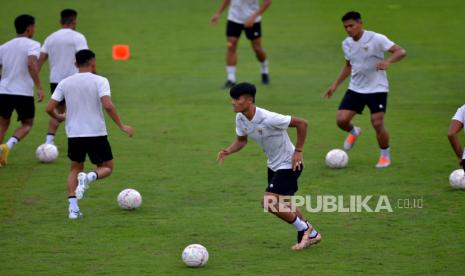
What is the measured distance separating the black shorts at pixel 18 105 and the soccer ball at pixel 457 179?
A: 7.32 metres

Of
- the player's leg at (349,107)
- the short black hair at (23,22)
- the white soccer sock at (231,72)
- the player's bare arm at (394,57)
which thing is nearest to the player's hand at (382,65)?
the player's bare arm at (394,57)

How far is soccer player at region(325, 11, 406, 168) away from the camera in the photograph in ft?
51.3

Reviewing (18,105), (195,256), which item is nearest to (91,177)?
(195,256)

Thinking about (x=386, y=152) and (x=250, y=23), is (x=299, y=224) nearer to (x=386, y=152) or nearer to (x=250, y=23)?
(x=386, y=152)

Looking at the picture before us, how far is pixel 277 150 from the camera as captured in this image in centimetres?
1169

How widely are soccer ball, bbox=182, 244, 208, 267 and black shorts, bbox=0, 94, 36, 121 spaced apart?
661cm

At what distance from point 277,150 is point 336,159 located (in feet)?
14.6

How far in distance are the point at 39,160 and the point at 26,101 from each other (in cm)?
108

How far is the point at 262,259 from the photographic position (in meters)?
11.4

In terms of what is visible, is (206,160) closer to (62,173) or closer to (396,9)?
(62,173)

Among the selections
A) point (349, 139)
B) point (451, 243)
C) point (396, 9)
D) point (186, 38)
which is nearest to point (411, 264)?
point (451, 243)

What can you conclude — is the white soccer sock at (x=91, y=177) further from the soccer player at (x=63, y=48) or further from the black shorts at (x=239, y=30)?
the black shorts at (x=239, y=30)

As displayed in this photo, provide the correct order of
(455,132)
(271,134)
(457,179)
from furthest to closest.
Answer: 1. (457,179)
2. (455,132)
3. (271,134)

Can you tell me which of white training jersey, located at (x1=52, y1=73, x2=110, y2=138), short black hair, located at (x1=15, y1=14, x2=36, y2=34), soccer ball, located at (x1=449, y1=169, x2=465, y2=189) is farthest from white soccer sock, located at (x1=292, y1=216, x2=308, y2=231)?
short black hair, located at (x1=15, y1=14, x2=36, y2=34)
